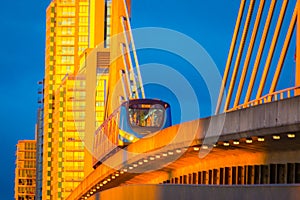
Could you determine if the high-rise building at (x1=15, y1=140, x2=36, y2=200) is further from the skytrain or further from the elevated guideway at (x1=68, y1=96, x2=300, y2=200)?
the elevated guideway at (x1=68, y1=96, x2=300, y2=200)

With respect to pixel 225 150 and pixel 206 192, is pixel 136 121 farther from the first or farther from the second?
pixel 206 192

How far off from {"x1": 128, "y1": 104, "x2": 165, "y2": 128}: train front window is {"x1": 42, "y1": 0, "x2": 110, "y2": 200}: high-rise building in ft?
151

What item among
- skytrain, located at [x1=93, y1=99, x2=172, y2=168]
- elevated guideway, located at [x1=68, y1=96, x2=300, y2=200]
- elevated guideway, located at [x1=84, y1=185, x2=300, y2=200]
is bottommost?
elevated guideway, located at [x1=84, y1=185, x2=300, y2=200]

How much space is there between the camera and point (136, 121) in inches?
2253

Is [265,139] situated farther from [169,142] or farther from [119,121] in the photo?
[119,121]

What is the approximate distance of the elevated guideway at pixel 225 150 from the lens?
27.1m

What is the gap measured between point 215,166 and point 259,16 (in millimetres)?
6611

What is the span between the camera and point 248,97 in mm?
36688

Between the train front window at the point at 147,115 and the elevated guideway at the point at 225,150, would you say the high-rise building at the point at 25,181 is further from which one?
the elevated guideway at the point at 225,150

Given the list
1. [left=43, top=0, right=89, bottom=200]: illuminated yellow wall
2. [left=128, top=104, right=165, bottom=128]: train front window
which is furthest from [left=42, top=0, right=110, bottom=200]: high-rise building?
[left=128, top=104, right=165, bottom=128]: train front window

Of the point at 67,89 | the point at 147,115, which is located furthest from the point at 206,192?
the point at 67,89

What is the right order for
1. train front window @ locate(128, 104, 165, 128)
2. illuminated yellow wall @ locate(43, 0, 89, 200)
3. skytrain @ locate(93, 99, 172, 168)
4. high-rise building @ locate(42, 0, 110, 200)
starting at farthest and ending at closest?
illuminated yellow wall @ locate(43, 0, 89, 200) → high-rise building @ locate(42, 0, 110, 200) → train front window @ locate(128, 104, 165, 128) → skytrain @ locate(93, 99, 172, 168)

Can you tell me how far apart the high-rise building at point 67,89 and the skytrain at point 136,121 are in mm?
45705

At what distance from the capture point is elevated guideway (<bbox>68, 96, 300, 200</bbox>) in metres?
27.1
